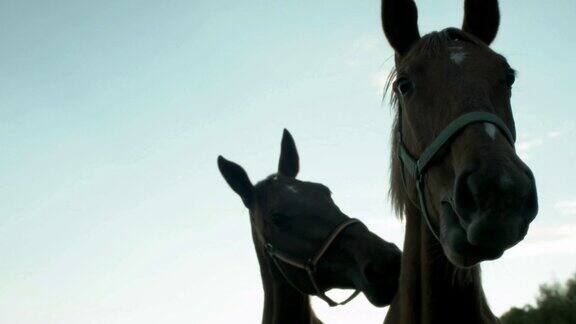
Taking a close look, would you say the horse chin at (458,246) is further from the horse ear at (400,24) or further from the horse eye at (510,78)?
the horse ear at (400,24)

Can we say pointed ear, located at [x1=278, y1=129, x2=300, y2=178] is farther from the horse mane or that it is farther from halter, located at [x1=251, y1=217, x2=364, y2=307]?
the horse mane

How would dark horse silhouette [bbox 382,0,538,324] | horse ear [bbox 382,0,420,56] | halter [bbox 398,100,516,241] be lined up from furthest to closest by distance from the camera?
horse ear [bbox 382,0,420,56] → halter [bbox 398,100,516,241] → dark horse silhouette [bbox 382,0,538,324]

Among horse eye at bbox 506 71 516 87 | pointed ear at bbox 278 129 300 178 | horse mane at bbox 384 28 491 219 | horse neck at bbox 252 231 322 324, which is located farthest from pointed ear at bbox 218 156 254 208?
horse eye at bbox 506 71 516 87

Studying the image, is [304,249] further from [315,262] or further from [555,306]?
[555,306]

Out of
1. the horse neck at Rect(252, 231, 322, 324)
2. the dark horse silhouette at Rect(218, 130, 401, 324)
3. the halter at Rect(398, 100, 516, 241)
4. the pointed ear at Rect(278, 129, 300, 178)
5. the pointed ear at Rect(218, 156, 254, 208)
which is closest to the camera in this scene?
the halter at Rect(398, 100, 516, 241)

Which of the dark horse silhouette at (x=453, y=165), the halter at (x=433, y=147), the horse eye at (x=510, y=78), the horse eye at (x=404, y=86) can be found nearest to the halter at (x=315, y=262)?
the dark horse silhouette at (x=453, y=165)

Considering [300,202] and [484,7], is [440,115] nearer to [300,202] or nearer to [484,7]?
[484,7]

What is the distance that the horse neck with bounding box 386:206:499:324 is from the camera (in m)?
3.22

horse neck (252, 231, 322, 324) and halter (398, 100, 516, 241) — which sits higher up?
halter (398, 100, 516, 241)

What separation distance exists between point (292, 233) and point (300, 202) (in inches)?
13.0

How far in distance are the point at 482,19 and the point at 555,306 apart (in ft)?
31.6

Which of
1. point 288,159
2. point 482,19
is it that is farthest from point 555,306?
point 482,19

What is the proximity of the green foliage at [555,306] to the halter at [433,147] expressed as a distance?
8880 mm

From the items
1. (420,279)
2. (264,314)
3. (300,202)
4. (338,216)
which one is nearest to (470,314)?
(420,279)
